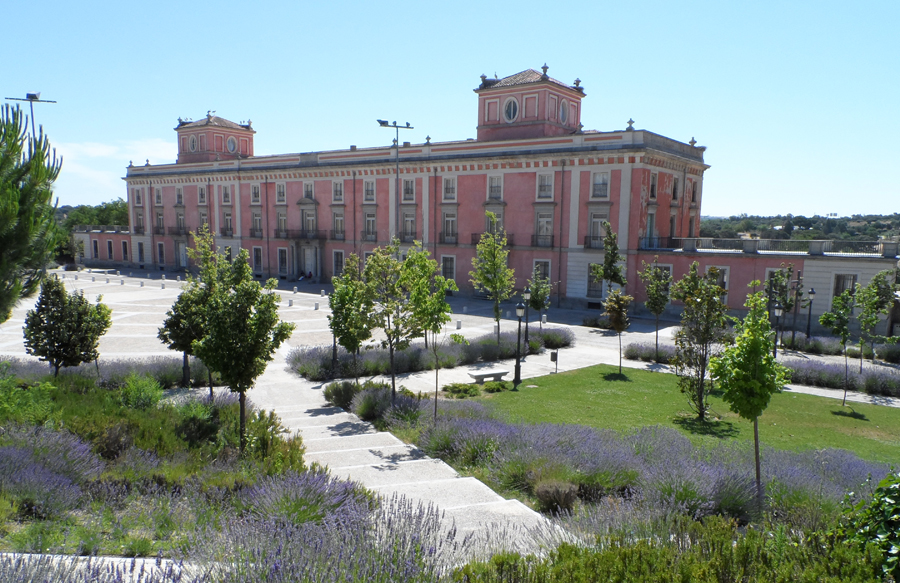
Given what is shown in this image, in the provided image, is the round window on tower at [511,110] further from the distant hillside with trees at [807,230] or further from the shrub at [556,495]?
the shrub at [556,495]

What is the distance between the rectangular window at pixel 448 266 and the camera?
131ft

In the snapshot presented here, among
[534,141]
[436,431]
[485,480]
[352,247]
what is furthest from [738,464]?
[352,247]

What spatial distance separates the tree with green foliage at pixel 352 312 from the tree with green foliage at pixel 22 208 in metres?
6.66

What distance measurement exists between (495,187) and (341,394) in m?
24.5

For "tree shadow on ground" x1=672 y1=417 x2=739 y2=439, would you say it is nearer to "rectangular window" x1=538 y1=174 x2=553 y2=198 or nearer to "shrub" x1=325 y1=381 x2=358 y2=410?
"shrub" x1=325 y1=381 x2=358 y2=410

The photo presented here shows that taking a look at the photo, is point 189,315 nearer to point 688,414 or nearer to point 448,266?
point 688,414

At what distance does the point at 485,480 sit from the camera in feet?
32.0

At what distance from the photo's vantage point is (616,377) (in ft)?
62.4

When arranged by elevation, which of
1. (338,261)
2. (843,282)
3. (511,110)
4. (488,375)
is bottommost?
(488,375)

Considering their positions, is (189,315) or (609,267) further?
(609,267)

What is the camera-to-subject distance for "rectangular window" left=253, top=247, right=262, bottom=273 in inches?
2005

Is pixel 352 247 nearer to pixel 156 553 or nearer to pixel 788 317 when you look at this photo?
pixel 788 317

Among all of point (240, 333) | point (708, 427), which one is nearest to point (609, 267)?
point (708, 427)

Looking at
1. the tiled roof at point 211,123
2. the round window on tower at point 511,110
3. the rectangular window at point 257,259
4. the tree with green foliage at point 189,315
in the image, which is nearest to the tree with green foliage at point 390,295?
the tree with green foliage at point 189,315
